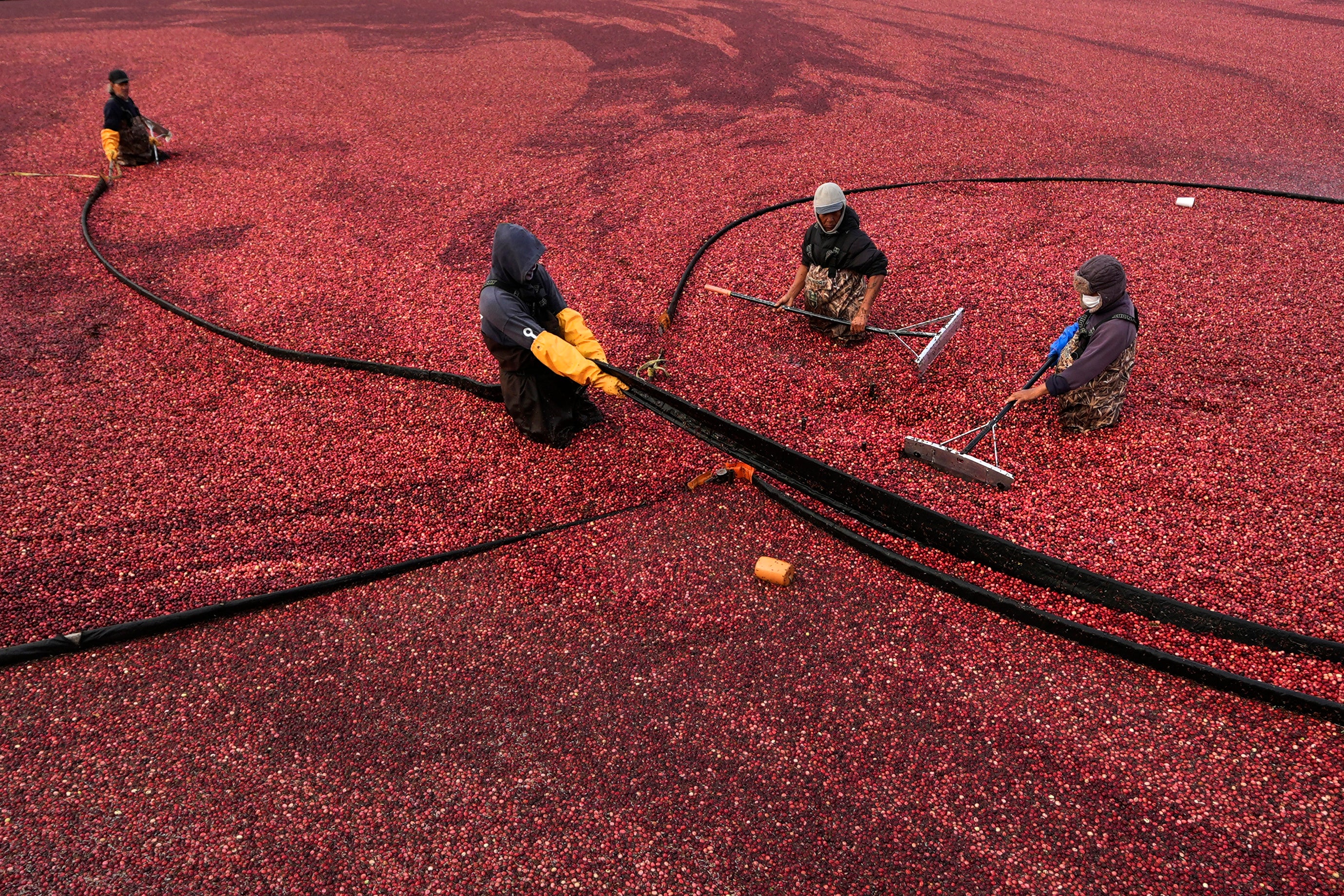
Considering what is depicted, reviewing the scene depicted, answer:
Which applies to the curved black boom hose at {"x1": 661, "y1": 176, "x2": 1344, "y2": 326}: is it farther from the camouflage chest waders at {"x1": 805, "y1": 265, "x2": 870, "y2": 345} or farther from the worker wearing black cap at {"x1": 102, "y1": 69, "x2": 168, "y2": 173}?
the worker wearing black cap at {"x1": 102, "y1": 69, "x2": 168, "y2": 173}

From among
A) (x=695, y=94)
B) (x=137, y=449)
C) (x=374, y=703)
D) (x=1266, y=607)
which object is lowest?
(x=374, y=703)

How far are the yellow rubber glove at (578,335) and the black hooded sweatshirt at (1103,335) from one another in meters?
2.99

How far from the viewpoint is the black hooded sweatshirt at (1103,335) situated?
4.52 meters

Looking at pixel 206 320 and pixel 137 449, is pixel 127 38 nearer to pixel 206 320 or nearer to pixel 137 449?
pixel 206 320

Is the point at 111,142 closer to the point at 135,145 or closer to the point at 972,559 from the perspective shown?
the point at 135,145

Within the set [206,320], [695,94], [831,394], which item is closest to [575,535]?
[831,394]

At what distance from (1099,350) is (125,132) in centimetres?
1110

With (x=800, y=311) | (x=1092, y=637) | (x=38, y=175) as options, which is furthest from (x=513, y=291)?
(x=38, y=175)

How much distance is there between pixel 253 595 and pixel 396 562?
2.50ft

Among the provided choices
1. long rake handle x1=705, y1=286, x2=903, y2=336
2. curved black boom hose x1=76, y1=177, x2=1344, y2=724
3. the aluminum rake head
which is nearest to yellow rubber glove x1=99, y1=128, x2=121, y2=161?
curved black boom hose x1=76, y1=177, x2=1344, y2=724

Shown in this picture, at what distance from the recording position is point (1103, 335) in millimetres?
4625

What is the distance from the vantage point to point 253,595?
414 cm

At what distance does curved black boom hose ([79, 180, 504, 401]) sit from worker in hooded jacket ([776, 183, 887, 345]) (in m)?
2.45

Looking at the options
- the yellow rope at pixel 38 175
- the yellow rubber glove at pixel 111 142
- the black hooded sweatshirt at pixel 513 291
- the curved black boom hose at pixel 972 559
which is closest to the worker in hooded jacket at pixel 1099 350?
the curved black boom hose at pixel 972 559
